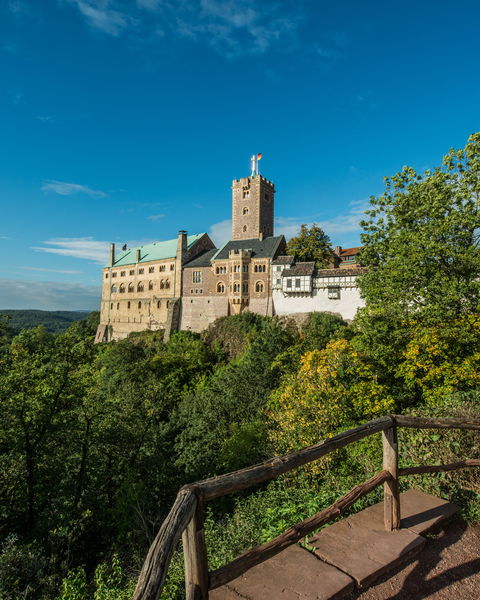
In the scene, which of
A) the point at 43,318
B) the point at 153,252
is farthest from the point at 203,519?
the point at 43,318

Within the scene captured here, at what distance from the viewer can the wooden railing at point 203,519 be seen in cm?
236

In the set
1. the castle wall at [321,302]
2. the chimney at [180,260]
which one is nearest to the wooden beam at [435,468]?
the castle wall at [321,302]

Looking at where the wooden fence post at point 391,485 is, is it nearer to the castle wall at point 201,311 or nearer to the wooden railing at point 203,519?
the wooden railing at point 203,519

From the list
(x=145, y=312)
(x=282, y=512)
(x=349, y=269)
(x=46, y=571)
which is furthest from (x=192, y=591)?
(x=145, y=312)

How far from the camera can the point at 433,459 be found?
20.2ft

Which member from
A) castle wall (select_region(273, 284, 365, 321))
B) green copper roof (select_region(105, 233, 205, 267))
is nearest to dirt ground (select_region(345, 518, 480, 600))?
castle wall (select_region(273, 284, 365, 321))

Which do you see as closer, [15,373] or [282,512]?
[282,512]

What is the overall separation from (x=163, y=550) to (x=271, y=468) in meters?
1.27

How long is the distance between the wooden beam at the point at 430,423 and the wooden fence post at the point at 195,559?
2.84 m

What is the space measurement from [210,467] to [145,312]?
35.3 metres

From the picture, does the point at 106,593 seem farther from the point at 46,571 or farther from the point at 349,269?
the point at 349,269

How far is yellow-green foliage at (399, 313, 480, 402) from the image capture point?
551 inches

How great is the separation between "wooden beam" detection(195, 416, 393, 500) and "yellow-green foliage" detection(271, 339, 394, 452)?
1120cm

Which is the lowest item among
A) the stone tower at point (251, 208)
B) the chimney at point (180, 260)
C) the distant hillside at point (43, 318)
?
the distant hillside at point (43, 318)
